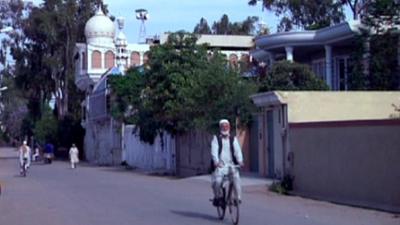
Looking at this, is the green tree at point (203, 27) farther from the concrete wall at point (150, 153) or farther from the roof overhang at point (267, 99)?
the roof overhang at point (267, 99)

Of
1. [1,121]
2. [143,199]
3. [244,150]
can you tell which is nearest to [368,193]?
[143,199]

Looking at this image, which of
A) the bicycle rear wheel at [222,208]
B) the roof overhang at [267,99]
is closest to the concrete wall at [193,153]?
the roof overhang at [267,99]

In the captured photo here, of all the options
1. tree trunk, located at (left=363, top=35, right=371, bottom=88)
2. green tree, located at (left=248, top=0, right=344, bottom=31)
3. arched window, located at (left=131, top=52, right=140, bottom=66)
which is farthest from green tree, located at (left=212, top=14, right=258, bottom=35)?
tree trunk, located at (left=363, top=35, right=371, bottom=88)

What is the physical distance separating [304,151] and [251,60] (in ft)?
102

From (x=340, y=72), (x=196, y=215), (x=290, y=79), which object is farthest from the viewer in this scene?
(x=340, y=72)

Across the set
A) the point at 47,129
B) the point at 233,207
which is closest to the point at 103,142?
the point at 47,129

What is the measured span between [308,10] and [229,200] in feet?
137

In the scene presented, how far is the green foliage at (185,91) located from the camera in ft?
122

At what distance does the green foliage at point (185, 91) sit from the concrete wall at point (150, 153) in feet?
4.10

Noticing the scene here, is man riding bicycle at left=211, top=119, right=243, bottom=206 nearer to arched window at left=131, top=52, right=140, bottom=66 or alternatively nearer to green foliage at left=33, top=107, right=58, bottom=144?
arched window at left=131, top=52, right=140, bottom=66

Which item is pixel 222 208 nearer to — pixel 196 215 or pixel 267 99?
pixel 196 215

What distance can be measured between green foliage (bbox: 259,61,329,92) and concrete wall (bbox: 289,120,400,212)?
10477mm

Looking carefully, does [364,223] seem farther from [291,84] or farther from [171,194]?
[291,84]

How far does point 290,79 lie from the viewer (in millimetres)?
38188
